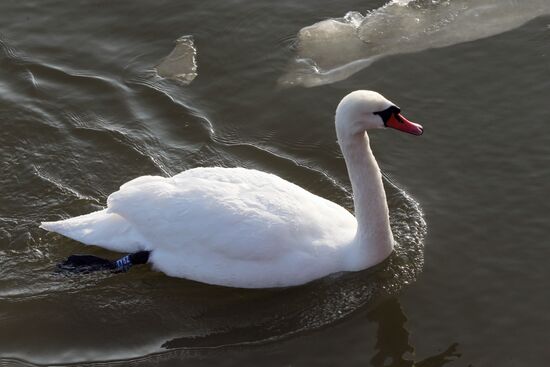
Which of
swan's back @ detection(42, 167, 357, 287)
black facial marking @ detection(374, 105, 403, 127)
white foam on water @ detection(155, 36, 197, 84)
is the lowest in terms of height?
swan's back @ detection(42, 167, 357, 287)

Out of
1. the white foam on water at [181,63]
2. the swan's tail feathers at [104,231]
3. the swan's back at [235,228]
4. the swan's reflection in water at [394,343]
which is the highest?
the white foam on water at [181,63]

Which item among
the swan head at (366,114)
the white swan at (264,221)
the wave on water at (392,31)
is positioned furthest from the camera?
the wave on water at (392,31)

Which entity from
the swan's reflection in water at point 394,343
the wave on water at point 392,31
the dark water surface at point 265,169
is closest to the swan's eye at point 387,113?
the dark water surface at point 265,169

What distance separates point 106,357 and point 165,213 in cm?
127

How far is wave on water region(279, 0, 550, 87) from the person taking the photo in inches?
421

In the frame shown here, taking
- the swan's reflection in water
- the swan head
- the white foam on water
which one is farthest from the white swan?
the white foam on water

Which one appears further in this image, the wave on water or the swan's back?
the wave on water

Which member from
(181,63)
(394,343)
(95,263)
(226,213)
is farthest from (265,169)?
(394,343)

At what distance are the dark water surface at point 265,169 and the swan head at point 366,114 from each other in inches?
49.8

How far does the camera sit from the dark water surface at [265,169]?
7457mm

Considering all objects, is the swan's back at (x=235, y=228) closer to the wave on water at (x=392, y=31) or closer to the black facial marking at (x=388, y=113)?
the black facial marking at (x=388, y=113)

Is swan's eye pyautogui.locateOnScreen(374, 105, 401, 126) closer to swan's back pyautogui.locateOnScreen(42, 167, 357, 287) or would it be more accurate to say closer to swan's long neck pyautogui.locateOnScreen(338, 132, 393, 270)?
Answer: swan's long neck pyautogui.locateOnScreen(338, 132, 393, 270)

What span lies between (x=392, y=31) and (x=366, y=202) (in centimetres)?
387

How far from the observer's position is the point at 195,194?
783 cm
